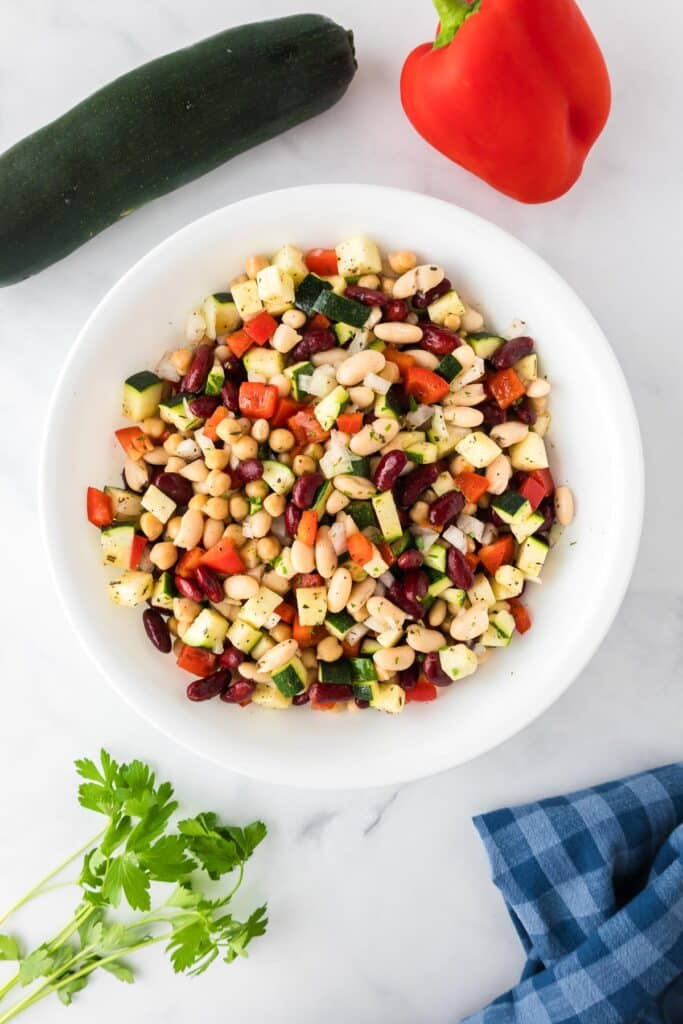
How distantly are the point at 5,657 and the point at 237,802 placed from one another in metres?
0.59

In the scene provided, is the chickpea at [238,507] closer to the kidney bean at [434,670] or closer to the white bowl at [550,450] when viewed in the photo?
the white bowl at [550,450]

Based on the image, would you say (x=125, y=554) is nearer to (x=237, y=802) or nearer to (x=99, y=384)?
(x=99, y=384)

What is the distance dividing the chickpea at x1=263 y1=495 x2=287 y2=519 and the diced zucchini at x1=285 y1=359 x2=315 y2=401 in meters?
0.18

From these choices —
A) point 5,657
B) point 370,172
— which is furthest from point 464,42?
point 5,657

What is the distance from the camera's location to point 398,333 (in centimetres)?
166

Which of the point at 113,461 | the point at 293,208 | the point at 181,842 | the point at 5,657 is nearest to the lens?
the point at 293,208

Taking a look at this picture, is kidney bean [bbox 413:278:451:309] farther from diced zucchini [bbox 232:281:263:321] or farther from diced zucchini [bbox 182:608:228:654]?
diced zucchini [bbox 182:608:228:654]

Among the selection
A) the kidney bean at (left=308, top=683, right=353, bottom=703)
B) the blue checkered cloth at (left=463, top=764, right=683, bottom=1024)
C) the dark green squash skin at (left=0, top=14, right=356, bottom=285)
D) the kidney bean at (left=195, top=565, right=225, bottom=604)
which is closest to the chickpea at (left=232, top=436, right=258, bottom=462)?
the kidney bean at (left=195, top=565, right=225, bottom=604)

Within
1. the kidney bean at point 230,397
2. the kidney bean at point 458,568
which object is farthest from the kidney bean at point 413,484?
the kidney bean at point 230,397

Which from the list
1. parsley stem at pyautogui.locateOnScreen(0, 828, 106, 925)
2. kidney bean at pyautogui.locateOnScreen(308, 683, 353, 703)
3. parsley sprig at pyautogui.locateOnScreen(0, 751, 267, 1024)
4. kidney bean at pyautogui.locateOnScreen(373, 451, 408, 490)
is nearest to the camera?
kidney bean at pyautogui.locateOnScreen(373, 451, 408, 490)

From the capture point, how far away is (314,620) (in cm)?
170

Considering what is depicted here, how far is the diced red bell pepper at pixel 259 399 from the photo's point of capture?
5.48 feet

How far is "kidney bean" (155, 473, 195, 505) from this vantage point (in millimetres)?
1713

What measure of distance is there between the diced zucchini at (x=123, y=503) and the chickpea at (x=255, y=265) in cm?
46
